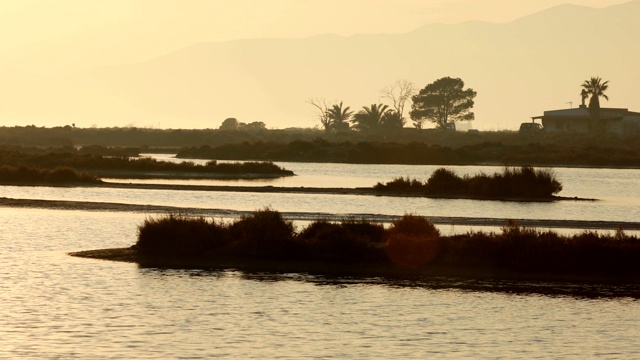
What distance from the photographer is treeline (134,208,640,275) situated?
37438 millimetres

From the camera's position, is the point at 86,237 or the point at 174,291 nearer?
the point at 174,291

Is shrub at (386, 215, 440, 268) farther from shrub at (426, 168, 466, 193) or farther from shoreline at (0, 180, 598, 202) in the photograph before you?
shrub at (426, 168, 466, 193)

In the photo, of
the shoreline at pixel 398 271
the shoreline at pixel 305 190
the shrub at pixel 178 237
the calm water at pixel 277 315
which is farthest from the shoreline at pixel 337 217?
the shoreline at pixel 305 190

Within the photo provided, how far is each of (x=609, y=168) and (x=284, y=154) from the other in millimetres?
36793

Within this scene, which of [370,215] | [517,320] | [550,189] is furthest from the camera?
[550,189]

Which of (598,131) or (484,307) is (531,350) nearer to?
(484,307)

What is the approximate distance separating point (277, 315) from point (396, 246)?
978cm

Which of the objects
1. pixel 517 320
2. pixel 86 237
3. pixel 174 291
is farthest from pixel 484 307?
pixel 86 237

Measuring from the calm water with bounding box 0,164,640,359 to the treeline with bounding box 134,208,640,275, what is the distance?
2144mm

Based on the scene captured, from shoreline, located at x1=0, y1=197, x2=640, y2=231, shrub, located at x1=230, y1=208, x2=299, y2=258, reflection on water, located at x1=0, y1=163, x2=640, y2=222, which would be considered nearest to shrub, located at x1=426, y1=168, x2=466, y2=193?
reflection on water, located at x1=0, y1=163, x2=640, y2=222

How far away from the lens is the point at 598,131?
191 meters

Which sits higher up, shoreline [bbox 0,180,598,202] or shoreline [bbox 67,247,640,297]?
shoreline [bbox 0,180,598,202]

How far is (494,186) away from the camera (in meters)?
74.6

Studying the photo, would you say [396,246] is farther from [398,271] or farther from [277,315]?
[277,315]
